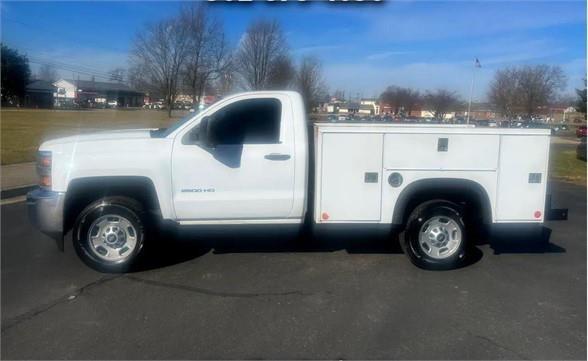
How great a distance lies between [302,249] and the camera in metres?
6.44

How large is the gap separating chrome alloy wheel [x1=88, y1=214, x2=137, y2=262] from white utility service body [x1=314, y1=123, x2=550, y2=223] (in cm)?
205

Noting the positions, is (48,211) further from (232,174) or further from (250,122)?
(250,122)

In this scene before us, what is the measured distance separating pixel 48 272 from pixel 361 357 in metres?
3.62

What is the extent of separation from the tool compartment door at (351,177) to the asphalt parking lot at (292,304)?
2.19 feet

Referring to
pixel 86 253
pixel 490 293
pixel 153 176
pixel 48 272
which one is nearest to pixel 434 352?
pixel 490 293

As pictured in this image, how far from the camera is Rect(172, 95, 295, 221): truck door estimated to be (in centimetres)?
540

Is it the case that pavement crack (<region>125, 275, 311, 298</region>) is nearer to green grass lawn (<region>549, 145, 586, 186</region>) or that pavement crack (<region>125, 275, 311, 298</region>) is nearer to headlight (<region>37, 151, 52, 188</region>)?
headlight (<region>37, 151, 52, 188</region>)

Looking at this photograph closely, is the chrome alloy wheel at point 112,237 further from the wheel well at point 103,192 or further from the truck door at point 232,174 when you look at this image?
the truck door at point 232,174

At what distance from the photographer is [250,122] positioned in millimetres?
5621

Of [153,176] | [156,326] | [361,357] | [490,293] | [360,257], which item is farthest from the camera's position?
[360,257]

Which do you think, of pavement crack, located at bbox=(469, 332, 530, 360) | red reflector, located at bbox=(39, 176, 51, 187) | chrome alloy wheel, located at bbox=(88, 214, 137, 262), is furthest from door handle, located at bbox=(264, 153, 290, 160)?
pavement crack, located at bbox=(469, 332, 530, 360)

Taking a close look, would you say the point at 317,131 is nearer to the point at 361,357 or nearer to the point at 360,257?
the point at 360,257

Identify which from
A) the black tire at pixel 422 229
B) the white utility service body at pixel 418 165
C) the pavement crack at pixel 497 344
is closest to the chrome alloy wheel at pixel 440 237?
the black tire at pixel 422 229

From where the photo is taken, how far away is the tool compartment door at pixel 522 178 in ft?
17.8
